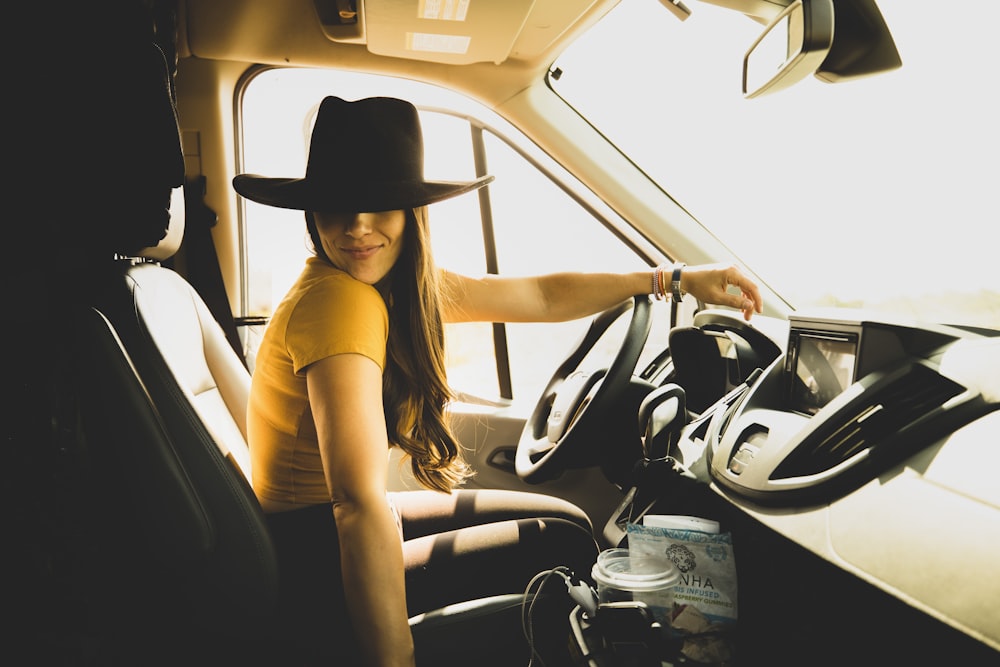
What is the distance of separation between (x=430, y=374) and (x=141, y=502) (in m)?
0.54

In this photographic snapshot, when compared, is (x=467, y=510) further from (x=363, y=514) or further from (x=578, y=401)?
(x=363, y=514)

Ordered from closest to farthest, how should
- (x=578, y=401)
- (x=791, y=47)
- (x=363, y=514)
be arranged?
(x=363, y=514) < (x=791, y=47) < (x=578, y=401)

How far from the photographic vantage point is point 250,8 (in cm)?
222

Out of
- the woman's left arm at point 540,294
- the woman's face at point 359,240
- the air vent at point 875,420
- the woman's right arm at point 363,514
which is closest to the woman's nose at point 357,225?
the woman's face at point 359,240

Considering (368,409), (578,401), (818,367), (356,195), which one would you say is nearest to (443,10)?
(356,195)

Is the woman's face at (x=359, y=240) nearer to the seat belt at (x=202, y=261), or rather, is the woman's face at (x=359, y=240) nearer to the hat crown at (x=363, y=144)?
the hat crown at (x=363, y=144)

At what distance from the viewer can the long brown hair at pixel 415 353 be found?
1399mm

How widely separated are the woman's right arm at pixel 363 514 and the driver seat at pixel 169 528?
4.0 inches

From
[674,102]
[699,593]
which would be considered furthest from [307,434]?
[674,102]

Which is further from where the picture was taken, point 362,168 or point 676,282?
point 676,282

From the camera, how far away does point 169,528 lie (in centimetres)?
114

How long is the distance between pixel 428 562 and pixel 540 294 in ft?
2.46

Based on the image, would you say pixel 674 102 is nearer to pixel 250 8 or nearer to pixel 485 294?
pixel 485 294

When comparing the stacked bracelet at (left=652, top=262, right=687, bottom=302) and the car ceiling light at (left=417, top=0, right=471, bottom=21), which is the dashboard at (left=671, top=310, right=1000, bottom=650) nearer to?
the stacked bracelet at (left=652, top=262, right=687, bottom=302)
